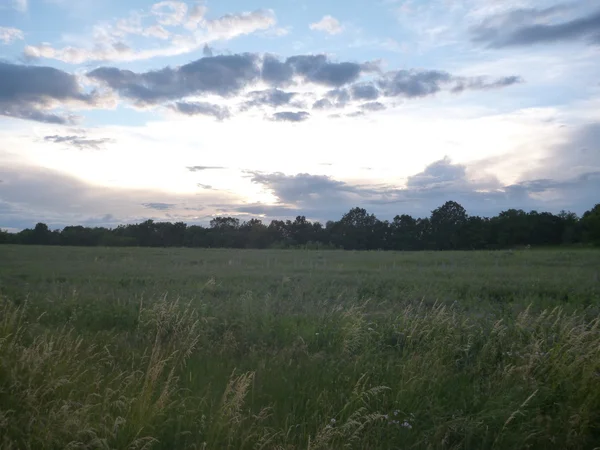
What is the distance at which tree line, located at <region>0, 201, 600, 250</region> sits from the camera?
73.4m

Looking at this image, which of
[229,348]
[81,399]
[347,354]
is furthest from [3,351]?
[347,354]

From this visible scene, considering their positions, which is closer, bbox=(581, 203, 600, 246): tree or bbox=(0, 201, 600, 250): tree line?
bbox=(581, 203, 600, 246): tree

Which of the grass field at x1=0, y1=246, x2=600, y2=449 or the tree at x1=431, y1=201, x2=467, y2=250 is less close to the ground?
the tree at x1=431, y1=201, x2=467, y2=250

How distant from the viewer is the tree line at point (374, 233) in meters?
73.4

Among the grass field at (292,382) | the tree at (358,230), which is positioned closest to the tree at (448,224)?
the tree at (358,230)

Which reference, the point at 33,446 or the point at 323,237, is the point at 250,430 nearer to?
the point at 33,446

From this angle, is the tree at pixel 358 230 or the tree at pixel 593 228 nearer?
the tree at pixel 593 228

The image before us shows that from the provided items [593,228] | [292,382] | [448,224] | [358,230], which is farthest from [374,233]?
[292,382]

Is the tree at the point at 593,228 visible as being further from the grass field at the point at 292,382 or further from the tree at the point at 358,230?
the grass field at the point at 292,382

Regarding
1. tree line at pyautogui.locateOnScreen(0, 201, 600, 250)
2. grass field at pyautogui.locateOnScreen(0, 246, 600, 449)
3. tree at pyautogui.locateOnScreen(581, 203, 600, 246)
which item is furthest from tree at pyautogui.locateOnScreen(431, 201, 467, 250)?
grass field at pyautogui.locateOnScreen(0, 246, 600, 449)

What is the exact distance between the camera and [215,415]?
482 centimetres

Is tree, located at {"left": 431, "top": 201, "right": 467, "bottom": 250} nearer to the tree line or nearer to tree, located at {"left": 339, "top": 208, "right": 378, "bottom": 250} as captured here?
the tree line

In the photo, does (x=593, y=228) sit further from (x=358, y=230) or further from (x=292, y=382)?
(x=292, y=382)

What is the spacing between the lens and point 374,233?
84312 mm
